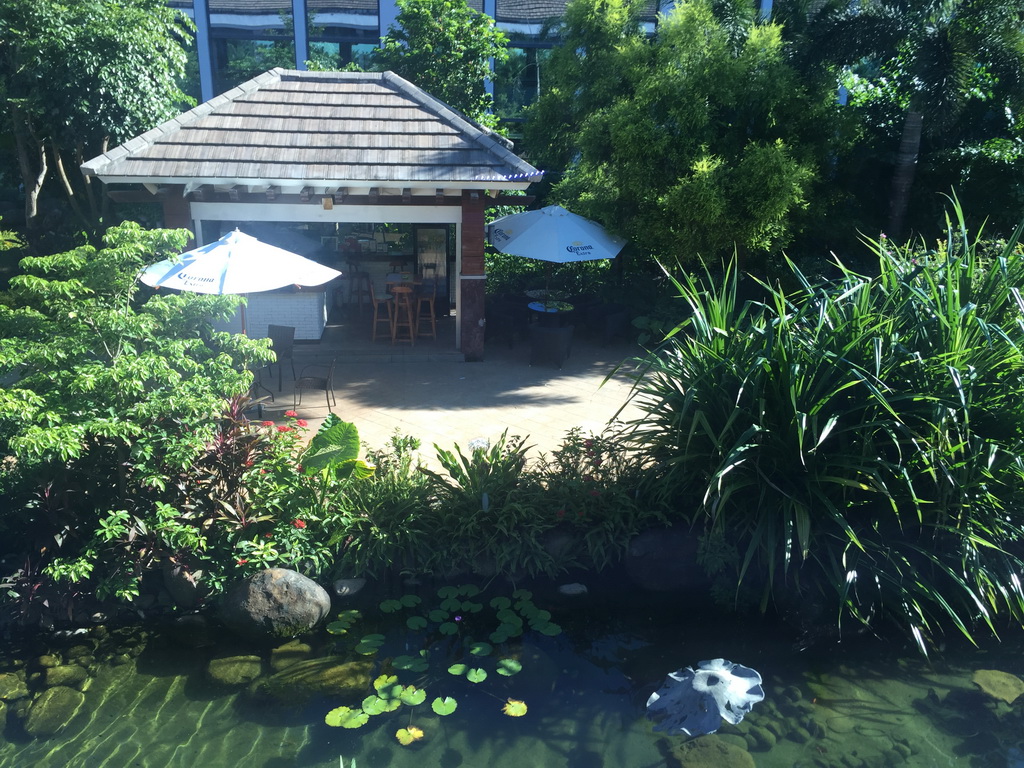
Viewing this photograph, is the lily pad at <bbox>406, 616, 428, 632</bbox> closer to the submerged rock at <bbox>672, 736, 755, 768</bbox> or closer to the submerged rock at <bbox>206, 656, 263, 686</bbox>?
the submerged rock at <bbox>206, 656, 263, 686</bbox>

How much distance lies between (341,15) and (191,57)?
188 inches

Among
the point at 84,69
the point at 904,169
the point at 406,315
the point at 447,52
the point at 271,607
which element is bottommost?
the point at 271,607

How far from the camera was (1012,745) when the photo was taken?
15.9ft

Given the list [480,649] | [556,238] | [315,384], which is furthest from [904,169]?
[480,649]

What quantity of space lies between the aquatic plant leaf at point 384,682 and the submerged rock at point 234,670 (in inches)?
→ 31.9

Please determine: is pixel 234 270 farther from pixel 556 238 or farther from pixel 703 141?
pixel 703 141

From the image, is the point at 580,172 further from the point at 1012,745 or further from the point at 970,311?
the point at 1012,745

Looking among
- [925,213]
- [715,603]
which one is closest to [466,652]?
[715,603]

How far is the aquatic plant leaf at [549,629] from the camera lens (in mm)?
5824

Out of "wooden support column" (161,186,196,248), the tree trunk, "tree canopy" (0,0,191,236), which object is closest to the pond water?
"wooden support column" (161,186,196,248)

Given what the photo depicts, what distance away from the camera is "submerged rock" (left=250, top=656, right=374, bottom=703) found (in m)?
5.20

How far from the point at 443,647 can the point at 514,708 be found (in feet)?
2.67

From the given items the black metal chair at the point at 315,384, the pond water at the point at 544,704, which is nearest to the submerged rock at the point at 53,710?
the pond water at the point at 544,704

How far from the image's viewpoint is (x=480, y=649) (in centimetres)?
561
